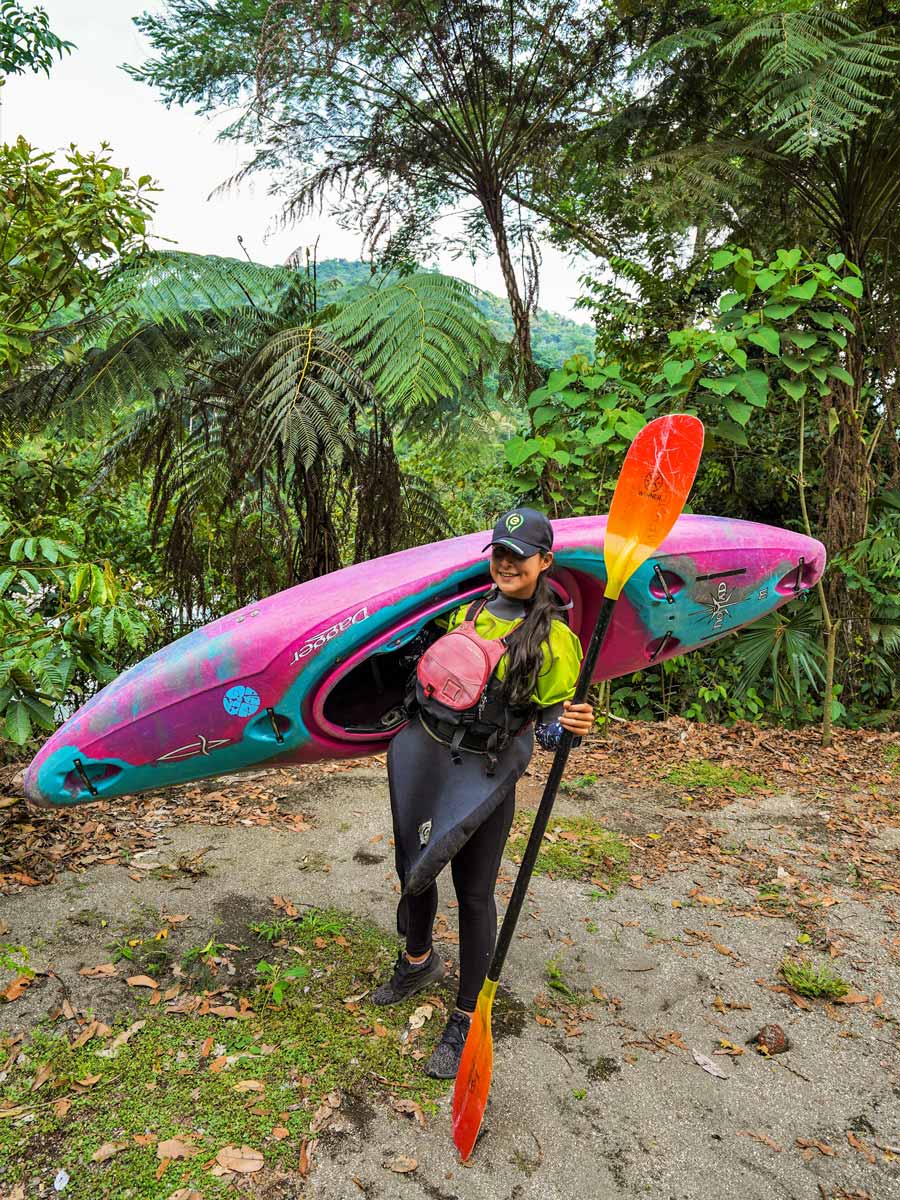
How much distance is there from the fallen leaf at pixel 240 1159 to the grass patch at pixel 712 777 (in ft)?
11.0

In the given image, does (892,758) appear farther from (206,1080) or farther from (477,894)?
(206,1080)

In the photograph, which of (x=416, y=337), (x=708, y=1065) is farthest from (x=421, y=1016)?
(x=416, y=337)

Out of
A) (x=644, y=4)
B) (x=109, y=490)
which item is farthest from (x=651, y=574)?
(x=644, y=4)

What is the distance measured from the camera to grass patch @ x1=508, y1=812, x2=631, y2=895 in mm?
3689

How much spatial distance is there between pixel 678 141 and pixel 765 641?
3565 mm

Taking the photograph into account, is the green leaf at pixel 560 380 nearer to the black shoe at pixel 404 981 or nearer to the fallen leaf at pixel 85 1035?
the black shoe at pixel 404 981

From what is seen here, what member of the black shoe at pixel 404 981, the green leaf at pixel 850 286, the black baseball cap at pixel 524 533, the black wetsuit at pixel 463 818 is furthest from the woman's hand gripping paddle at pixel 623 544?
the green leaf at pixel 850 286

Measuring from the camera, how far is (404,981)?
8.70 feet

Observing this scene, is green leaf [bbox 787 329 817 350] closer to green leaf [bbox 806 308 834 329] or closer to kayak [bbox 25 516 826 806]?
green leaf [bbox 806 308 834 329]

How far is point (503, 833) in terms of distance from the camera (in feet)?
7.52

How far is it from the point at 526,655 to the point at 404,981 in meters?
1.31

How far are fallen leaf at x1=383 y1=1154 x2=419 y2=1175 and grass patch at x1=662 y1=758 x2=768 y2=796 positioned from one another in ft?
10.3

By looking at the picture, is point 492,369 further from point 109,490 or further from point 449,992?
point 449,992

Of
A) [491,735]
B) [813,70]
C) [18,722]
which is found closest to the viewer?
[491,735]
